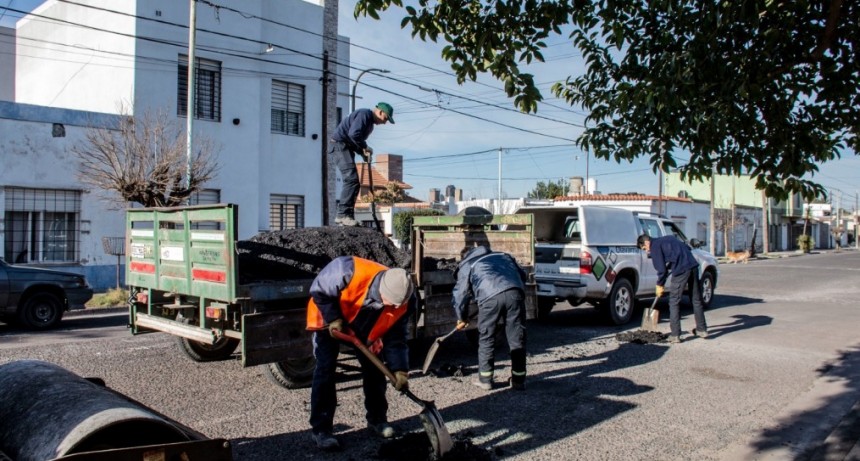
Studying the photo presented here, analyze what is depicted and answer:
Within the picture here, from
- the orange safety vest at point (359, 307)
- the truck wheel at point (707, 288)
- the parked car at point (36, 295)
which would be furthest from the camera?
the truck wheel at point (707, 288)

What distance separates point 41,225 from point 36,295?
539cm

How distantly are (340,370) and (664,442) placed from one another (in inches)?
141

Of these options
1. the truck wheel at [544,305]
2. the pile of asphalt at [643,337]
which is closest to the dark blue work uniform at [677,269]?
the pile of asphalt at [643,337]

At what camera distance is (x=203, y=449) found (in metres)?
3.18

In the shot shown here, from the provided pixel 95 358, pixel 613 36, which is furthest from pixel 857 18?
pixel 95 358

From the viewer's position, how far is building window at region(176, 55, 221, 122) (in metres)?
18.3

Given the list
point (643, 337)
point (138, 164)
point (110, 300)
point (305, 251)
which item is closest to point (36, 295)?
point (110, 300)

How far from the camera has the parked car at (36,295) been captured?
35.0 feet

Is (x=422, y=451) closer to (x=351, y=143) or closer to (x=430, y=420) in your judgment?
(x=430, y=420)

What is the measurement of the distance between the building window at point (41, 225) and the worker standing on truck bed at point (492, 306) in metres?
12.8

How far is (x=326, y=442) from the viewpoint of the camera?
477cm

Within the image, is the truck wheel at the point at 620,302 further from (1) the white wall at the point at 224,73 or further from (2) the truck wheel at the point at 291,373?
(1) the white wall at the point at 224,73

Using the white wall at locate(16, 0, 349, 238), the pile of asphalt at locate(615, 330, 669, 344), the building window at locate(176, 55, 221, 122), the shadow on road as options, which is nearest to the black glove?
the shadow on road

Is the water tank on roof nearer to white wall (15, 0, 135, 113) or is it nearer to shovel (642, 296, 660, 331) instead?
white wall (15, 0, 135, 113)
